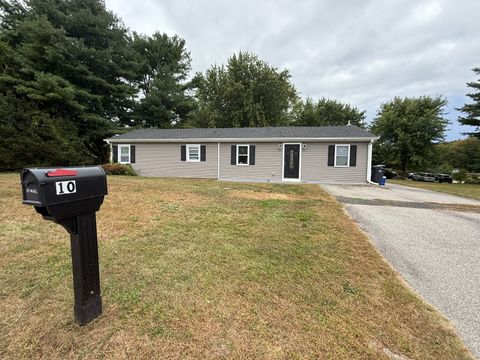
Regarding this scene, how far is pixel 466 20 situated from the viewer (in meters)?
11.4

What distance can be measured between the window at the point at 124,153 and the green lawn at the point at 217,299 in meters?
11.2

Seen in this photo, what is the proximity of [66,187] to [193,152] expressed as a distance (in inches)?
498

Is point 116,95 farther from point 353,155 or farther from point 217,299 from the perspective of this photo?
point 217,299

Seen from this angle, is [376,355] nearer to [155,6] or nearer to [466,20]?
[155,6]

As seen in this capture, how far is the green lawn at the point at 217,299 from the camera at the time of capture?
164cm

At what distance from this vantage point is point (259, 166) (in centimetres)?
1316

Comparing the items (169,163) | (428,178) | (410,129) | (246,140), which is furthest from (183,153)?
(428,178)

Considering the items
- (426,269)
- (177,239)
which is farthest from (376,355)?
(177,239)

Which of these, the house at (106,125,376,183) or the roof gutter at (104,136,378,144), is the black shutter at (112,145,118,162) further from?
the roof gutter at (104,136,378,144)

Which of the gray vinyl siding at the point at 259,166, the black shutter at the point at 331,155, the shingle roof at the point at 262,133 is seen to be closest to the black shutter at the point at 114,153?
the shingle roof at the point at 262,133

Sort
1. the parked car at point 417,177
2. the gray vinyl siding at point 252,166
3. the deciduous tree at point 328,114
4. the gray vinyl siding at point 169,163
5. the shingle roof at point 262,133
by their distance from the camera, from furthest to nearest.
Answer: the deciduous tree at point 328,114 < the parked car at point 417,177 < the gray vinyl siding at point 169,163 < the shingle roof at point 262,133 < the gray vinyl siding at point 252,166

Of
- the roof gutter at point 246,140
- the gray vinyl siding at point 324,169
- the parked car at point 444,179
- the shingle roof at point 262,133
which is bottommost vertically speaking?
the parked car at point 444,179

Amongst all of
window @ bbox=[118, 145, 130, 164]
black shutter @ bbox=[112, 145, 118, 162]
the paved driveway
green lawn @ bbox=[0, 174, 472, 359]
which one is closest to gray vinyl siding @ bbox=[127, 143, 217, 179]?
window @ bbox=[118, 145, 130, 164]

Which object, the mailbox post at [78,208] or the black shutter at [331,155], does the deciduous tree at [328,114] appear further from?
the mailbox post at [78,208]
